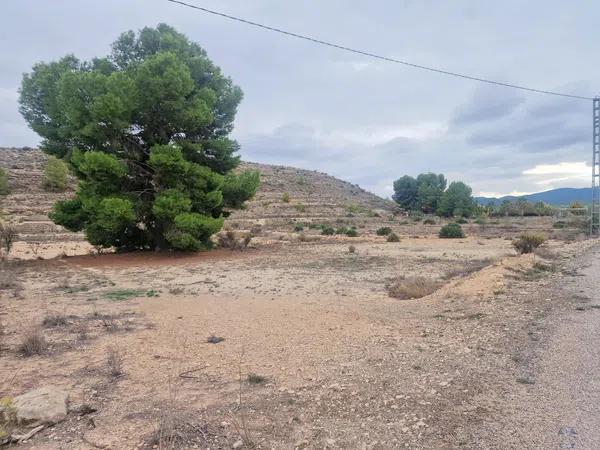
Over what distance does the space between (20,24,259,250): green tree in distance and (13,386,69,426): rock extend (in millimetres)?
14247

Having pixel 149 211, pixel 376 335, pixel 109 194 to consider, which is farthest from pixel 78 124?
pixel 376 335

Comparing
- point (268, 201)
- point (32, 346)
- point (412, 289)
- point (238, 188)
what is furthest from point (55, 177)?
point (32, 346)

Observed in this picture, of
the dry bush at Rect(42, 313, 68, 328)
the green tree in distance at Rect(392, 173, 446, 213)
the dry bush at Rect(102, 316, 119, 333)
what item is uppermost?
the green tree in distance at Rect(392, 173, 446, 213)

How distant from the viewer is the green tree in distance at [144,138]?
18297 mm

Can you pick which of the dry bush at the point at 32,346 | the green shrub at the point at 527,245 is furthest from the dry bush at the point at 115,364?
the green shrub at the point at 527,245

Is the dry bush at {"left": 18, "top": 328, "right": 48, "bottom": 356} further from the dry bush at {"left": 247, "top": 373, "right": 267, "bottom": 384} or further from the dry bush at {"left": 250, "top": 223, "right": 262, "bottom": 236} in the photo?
the dry bush at {"left": 250, "top": 223, "right": 262, "bottom": 236}

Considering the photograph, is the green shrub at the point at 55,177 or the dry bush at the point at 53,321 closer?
the dry bush at the point at 53,321

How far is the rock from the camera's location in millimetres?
4016

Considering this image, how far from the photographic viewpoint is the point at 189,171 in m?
19.5

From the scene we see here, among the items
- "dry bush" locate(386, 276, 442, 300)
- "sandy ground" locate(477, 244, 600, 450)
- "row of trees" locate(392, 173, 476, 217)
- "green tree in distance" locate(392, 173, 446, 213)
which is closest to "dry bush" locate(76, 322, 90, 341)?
"sandy ground" locate(477, 244, 600, 450)

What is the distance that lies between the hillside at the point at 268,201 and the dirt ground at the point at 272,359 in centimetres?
1580

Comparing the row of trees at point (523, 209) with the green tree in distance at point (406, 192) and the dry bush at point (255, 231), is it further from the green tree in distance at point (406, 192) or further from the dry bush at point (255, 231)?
the dry bush at point (255, 231)

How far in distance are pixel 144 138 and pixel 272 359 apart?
17.2 metres

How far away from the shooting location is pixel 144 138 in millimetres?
20688
